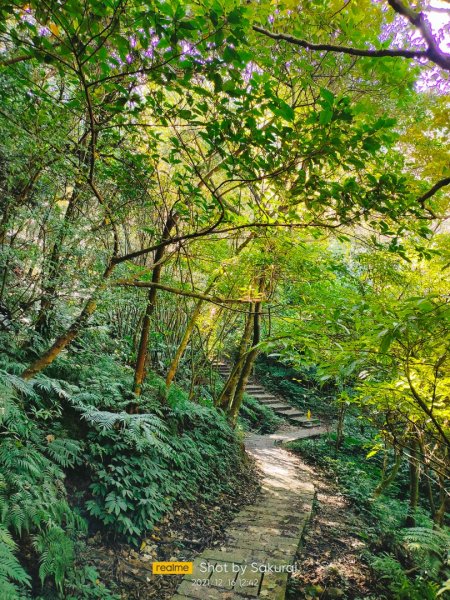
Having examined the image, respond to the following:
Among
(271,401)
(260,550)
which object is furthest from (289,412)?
(260,550)

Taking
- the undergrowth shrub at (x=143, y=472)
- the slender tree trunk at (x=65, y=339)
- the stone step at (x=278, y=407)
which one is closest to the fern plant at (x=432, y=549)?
the undergrowth shrub at (x=143, y=472)

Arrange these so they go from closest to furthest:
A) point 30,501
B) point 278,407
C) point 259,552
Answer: point 30,501
point 259,552
point 278,407

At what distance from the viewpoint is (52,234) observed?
3.56 meters

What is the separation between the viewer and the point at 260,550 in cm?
330

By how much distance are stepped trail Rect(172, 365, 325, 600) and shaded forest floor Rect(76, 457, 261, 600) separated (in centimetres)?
15

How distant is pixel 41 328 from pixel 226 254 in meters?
2.70

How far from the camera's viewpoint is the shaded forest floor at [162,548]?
2.75 meters

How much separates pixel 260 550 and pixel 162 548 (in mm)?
938

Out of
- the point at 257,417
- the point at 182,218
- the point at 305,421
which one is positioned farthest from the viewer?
the point at 305,421

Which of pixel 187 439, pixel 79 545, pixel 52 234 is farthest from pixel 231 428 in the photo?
pixel 52 234

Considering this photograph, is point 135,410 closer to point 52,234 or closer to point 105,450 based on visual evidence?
point 105,450

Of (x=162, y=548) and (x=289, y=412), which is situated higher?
(x=289, y=412)

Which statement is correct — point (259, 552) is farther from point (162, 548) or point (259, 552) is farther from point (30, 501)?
point (30, 501)

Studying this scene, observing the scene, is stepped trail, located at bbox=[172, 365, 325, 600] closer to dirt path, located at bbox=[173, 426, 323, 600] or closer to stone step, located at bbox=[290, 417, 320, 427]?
dirt path, located at bbox=[173, 426, 323, 600]
